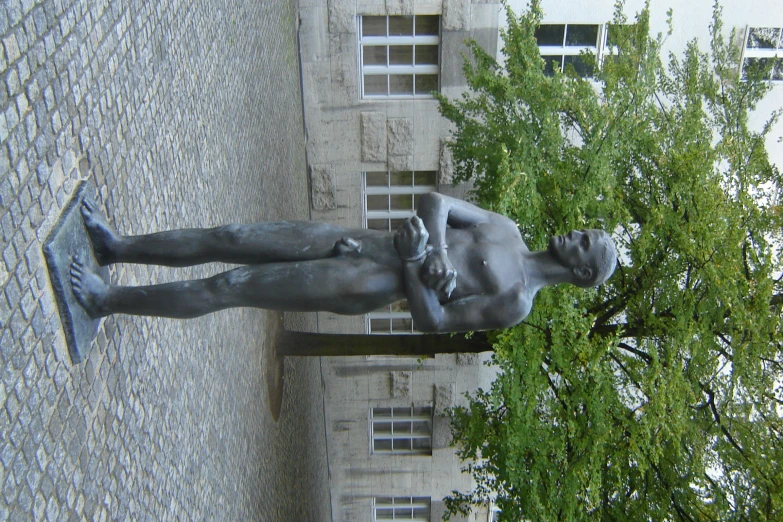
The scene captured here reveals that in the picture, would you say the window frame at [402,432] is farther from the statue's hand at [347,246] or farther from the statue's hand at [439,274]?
the statue's hand at [439,274]

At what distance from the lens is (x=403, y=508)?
60.8 ft

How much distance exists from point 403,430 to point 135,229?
12.6 meters

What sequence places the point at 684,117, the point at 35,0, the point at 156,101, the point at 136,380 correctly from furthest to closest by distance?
the point at 684,117, the point at 156,101, the point at 136,380, the point at 35,0

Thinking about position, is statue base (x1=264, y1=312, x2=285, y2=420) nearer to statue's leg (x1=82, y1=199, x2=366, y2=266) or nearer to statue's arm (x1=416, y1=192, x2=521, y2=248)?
statue's leg (x1=82, y1=199, x2=366, y2=266)

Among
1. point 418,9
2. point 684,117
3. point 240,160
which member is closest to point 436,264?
point 240,160

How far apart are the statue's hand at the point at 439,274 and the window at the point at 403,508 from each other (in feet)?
49.6

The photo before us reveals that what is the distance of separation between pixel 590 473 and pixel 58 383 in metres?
6.81

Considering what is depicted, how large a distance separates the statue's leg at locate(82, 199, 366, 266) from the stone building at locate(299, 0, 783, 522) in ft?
31.4

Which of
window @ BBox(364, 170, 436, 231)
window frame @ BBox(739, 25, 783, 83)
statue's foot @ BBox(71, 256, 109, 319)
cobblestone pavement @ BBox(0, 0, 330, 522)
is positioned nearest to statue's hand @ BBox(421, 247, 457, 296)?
statue's foot @ BBox(71, 256, 109, 319)

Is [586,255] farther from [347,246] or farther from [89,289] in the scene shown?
[89,289]

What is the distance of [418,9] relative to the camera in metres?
13.4

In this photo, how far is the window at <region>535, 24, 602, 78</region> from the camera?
13.2 meters

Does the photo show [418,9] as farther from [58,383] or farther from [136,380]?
[58,383]

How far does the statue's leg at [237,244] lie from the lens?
15.1 ft
